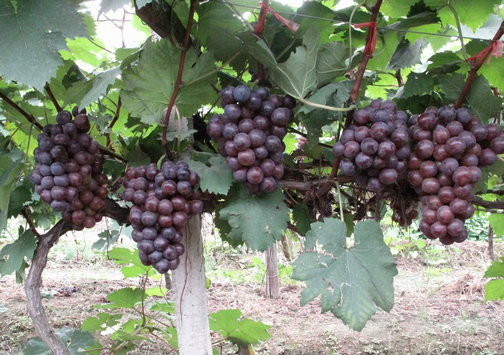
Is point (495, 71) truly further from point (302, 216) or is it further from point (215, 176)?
point (215, 176)

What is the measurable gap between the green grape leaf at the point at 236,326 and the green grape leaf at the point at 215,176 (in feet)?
3.20

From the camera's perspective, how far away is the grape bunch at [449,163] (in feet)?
2.17

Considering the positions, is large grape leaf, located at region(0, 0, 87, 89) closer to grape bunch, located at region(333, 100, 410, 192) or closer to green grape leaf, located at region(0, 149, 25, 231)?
green grape leaf, located at region(0, 149, 25, 231)

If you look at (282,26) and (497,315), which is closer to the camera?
(282,26)

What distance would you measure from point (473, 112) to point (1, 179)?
42.2 inches

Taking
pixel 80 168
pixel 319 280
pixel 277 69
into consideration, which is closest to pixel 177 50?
pixel 277 69

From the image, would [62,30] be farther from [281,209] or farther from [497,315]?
[497,315]

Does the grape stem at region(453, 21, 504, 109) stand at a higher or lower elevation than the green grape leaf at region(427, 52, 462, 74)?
lower

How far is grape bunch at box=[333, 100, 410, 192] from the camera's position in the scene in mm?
665

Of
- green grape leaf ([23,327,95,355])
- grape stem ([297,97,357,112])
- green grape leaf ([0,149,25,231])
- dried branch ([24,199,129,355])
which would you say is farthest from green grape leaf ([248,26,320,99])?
green grape leaf ([23,327,95,355])

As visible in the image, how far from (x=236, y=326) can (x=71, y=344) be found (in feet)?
2.15

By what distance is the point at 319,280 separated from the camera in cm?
70

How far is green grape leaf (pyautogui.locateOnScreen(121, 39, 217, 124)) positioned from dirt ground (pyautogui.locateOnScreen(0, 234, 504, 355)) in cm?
214

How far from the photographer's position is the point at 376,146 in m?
0.66
